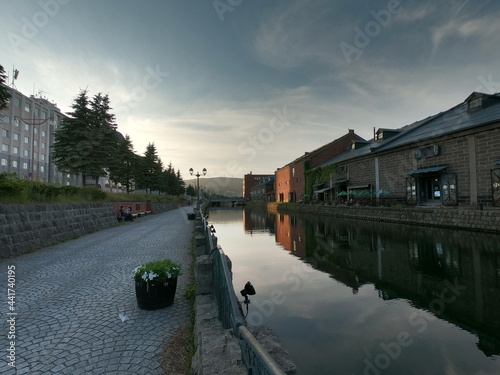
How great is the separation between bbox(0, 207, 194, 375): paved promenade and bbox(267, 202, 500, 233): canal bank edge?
55.7 ft

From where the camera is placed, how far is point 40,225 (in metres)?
12.3

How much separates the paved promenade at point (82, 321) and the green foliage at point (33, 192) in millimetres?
4156

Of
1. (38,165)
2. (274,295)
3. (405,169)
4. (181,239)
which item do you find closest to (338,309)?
(274,295)

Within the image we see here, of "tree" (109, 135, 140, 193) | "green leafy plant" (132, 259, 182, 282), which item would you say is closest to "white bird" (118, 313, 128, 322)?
"green leafy plant" (132, 259, 182, 282)

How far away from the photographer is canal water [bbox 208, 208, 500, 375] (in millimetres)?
4285

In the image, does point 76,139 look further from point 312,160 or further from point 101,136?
point 312,160

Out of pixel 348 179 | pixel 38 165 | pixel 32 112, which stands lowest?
pixel 348 179

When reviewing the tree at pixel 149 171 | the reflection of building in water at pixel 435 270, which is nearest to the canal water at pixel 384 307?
the reflection of building in water at pixel 435 270

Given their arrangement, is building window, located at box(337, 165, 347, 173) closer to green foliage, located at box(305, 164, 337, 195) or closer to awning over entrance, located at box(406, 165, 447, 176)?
green foliage, located at box(305, 164, 337, 195)

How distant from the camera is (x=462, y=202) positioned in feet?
Answer: 63.5

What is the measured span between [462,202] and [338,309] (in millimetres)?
19206

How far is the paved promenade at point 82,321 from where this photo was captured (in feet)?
11.4

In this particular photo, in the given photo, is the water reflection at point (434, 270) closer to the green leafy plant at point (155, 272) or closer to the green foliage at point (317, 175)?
the green leafy plant at point (155, 272)

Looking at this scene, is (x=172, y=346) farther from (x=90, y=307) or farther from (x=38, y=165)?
(x=38, y=165)
